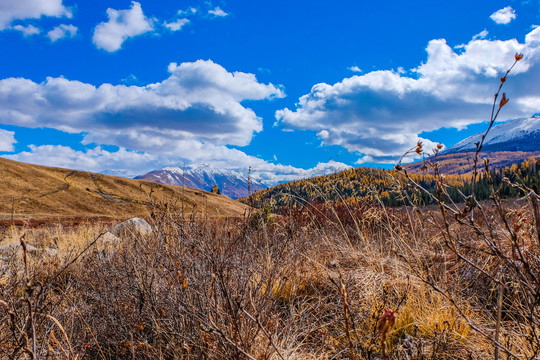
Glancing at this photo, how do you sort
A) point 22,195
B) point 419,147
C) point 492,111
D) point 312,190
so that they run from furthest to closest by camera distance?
point 22,195 < point 312,190 < point 419,147 < point 492,111

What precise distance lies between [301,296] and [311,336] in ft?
1.66

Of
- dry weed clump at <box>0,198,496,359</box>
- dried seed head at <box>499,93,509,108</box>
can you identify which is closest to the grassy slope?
dry weed clump at <box>0,198,496,359</box>

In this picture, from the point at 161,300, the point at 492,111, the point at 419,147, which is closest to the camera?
the point at 492,111

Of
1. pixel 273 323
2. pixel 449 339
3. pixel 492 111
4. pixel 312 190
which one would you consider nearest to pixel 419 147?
pixel 492 111

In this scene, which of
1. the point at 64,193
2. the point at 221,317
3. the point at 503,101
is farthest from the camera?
the point at 64,193

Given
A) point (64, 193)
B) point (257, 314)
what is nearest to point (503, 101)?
point (257, 314)

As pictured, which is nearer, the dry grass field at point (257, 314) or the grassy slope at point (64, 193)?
the dry grass field at point (257, 314)

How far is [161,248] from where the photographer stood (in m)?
2.90

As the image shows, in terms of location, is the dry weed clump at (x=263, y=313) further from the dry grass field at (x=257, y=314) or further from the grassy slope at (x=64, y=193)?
the grassy slope at (x=64, y=193)

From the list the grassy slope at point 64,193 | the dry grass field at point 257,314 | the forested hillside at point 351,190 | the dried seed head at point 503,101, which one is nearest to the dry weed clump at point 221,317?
the dry grass field at point 257,314

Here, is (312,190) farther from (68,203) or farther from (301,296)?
(68,203)

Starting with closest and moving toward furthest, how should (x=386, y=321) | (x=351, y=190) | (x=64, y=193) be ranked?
(x=386, y=321) < (x=351, y=190) < (x=64, y=193)

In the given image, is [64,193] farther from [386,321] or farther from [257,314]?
[386,321]

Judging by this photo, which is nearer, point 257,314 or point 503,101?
point 503,101
